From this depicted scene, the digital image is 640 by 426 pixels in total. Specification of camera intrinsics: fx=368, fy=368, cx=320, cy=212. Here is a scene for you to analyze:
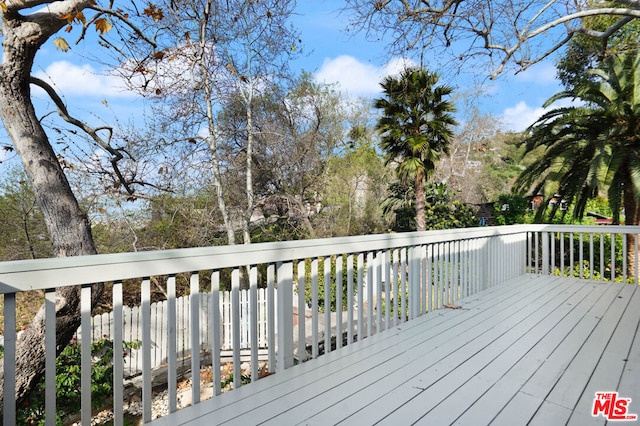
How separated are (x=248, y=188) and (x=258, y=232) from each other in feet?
5.91

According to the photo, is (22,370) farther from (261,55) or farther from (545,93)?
(545,93)

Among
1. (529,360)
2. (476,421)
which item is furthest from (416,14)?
(476,421)

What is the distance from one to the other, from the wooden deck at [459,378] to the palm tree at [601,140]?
14.9 feet

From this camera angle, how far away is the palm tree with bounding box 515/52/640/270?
6523 millimetres

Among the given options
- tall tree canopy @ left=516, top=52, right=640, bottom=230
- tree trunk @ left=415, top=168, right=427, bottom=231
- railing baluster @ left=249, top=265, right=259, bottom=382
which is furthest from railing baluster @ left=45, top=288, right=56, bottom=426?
tree trunk @ left=415, top=168, right=427, bottom=231

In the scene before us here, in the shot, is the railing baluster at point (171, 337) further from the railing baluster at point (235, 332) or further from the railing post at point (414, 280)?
the railing post at point (414, 280)

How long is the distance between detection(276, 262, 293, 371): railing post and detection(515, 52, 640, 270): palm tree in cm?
652

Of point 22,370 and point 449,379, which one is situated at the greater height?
point 449,379

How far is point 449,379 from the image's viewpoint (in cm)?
205

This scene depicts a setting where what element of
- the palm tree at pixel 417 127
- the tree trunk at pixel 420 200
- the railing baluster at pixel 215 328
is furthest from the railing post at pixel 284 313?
the tree trunk at pixel 420 200

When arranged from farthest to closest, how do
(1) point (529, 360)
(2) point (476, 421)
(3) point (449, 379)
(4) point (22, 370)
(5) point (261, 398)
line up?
(4) point (22, 370) → (1) point (529, 360) → (3) point (449, 379) → (5) point (261, 398) → (2) point (476, 421)

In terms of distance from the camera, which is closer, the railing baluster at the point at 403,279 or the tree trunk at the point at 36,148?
the railing baluster at the point at 403,279

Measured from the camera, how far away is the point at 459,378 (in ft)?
6.75

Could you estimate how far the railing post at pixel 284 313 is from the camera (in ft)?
7.06
